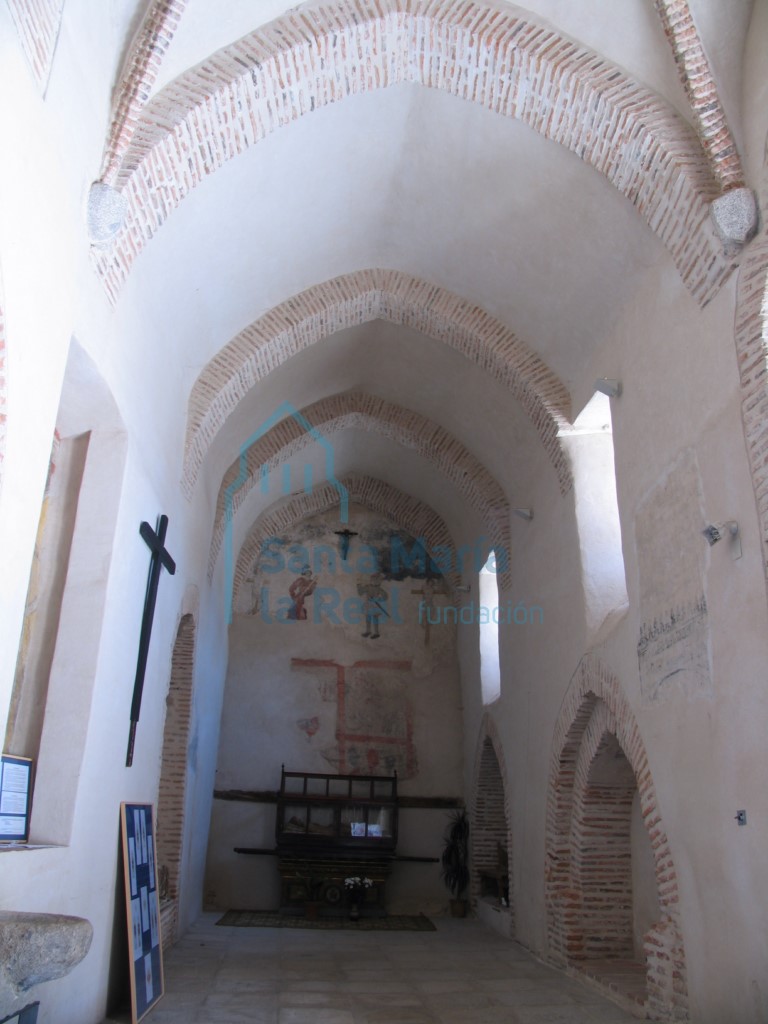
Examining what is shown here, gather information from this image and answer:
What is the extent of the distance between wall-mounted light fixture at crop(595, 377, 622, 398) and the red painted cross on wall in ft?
20.1

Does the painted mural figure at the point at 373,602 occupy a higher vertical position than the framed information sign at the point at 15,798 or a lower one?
higher

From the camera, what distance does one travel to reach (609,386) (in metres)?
6.48

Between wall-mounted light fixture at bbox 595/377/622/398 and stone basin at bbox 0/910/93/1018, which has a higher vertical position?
wall-mounted light fixture at bbox 595/377/622/398

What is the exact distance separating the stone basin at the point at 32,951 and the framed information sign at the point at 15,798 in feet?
4.88

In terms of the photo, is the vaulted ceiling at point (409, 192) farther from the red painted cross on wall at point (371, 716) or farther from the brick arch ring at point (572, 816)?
the red painted cross on wall at point (371, 716)

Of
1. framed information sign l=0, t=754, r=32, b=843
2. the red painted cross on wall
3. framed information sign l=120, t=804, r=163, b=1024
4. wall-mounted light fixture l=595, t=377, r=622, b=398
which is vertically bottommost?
framed information sign l=120, t=804, r=163, b=1024

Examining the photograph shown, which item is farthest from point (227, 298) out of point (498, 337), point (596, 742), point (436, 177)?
point (596, 742)

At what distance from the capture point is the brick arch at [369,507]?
11852 millimetres

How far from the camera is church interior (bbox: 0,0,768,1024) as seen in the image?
167 inches

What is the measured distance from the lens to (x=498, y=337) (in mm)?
7664

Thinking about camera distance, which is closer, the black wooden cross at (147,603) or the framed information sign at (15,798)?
the framed information sign at (15,798)

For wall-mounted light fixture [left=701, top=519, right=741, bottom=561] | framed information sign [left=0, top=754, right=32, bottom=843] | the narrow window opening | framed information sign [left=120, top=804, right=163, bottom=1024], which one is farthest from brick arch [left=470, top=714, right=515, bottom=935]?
framed information sign [left=0, top=754, right=32, bottom=843]

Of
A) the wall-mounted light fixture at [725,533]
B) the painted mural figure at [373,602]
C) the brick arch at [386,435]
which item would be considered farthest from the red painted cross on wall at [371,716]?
the wall-mounted light fixture at [725,533]

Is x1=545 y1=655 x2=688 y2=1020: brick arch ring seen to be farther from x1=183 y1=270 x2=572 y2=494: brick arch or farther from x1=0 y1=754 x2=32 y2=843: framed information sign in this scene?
x1=0 y1=754 x2=32 y2=843: framed information sign
